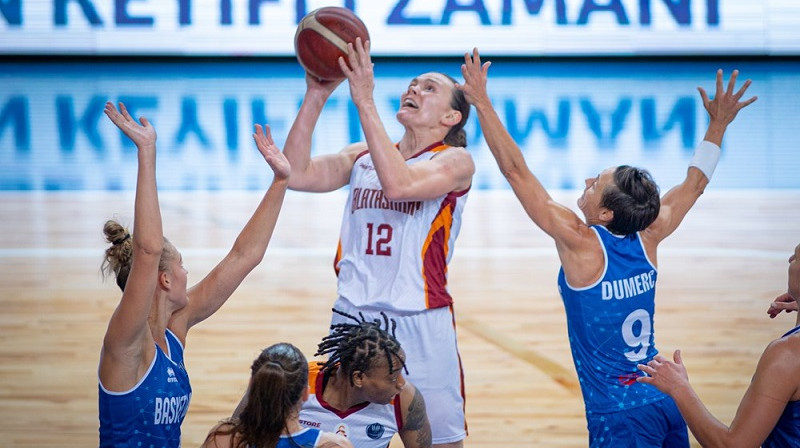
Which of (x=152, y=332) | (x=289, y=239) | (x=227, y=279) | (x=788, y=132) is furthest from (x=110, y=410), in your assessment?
(x=788, y=132)

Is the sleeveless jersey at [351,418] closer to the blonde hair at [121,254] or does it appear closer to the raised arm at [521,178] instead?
the blonde hair at [121,254]

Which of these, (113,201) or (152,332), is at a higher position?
(113,201)

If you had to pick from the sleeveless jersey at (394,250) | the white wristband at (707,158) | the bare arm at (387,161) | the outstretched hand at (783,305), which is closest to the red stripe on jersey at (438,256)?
the sleeveless jersey at (394,250)

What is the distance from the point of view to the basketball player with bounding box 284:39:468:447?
159 inches

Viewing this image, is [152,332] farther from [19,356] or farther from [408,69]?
[408,69]

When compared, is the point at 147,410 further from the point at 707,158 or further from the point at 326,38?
the point at 707,158

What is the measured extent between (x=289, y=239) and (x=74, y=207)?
2.41 meters

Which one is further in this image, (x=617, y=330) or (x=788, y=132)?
(x=788, y=132)

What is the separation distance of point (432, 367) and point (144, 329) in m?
1.35

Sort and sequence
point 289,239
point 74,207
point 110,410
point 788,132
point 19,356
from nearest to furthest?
point 110,410
point 19,356
point 289,239
point 74,207
point 788,132

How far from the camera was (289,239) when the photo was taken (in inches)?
363

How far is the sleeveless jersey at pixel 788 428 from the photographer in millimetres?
3133

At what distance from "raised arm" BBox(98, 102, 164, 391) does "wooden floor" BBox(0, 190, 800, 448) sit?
505mm

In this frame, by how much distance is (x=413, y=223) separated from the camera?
4.29 meters
